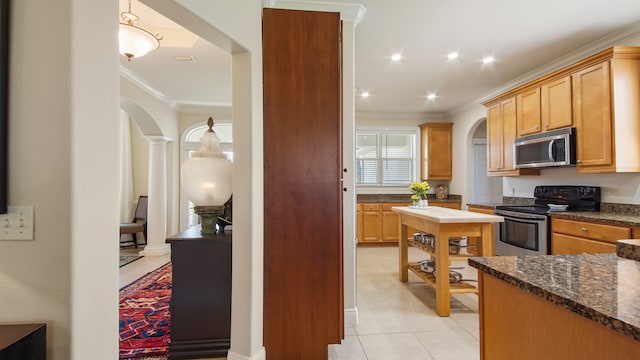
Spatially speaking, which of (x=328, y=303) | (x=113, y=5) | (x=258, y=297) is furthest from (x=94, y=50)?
(x=328, y=303)

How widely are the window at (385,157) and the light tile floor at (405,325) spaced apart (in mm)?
2748

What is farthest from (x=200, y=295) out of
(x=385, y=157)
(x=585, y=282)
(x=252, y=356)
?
(x=385, y=157)

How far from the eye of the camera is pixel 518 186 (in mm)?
4398

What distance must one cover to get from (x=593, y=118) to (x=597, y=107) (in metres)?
0.11

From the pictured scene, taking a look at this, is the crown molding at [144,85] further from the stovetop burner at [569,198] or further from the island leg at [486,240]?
the stovetop burner at [569,198]

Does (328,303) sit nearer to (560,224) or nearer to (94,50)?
(94,50)

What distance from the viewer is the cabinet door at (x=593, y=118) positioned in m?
2.80

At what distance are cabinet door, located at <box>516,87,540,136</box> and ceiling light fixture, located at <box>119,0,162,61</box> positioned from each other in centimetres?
427

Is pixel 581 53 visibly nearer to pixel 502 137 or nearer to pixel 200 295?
pixel 502 137

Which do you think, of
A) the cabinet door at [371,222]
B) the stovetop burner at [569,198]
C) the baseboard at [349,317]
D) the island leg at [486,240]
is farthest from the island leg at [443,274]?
the cabinet door at [371,222]

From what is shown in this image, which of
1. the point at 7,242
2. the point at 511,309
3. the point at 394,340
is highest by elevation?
the point at 7,242

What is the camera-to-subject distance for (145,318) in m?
2.54

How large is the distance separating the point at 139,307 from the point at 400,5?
11.9ft

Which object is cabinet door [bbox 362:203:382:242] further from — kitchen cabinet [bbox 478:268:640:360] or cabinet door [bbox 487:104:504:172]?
kitchen cabinet [bbox 478:268:640:360]
